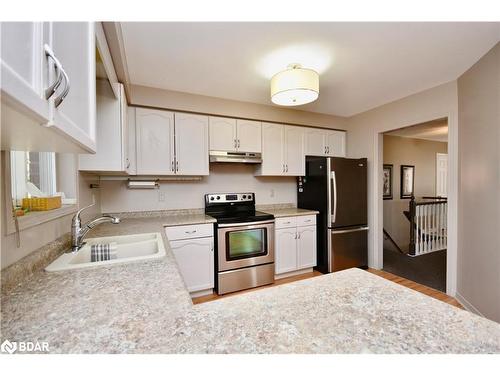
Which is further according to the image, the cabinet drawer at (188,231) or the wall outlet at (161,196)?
the wall outlet at (161,196)

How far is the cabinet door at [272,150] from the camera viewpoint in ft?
9.91

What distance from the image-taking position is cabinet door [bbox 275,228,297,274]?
279 cm

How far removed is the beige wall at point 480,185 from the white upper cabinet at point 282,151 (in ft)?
5.65

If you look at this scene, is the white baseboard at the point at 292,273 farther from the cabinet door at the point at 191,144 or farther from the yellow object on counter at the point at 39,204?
the yellow object on counter at the point at 39,204

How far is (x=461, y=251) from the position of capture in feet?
7.49

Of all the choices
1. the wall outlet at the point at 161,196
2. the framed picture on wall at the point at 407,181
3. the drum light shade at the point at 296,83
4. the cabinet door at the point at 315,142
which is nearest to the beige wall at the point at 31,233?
the wall outlet at the point at 161,196

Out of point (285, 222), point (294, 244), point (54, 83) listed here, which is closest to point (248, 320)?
point (54, 83)

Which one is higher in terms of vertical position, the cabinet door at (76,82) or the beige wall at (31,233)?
the cabinet door at (76,82)

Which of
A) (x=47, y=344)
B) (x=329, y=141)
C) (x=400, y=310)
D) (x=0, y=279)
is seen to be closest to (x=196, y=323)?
(x=47, y=344)

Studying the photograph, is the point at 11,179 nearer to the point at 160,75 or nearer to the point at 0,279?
the point at 0,279

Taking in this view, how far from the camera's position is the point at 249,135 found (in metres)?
2.94

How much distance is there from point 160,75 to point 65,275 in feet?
6.47

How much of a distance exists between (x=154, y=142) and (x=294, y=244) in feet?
6.81
